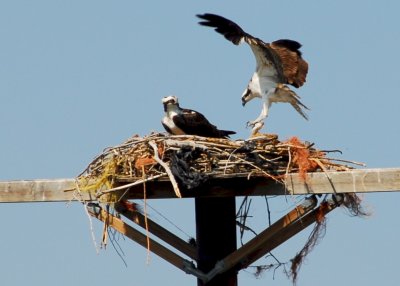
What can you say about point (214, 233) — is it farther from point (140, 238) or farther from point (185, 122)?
point (185, 122)

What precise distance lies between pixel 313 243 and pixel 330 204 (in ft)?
1.24

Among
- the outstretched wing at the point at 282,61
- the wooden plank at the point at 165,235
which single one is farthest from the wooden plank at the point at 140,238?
the outstretched wing at the point at 282,61

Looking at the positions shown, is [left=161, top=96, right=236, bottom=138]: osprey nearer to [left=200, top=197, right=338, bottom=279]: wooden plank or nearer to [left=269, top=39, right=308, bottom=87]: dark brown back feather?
[left=269, top=39, right=308, bottom=87]: dark brown back feather

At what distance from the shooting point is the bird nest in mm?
6979

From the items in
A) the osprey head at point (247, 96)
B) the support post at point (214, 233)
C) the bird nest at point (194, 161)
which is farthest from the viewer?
the osprey head at point (247, 96)

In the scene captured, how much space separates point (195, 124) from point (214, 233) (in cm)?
204

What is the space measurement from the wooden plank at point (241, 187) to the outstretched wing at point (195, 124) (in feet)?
6.07

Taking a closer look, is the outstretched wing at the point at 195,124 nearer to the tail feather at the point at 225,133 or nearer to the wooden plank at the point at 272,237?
the tail feather at the point at 225,133

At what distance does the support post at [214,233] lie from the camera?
7.18 meters

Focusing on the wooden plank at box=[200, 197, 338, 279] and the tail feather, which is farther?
the tail feather

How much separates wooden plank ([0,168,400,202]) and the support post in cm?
A: 20

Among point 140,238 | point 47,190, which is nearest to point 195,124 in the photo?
point 140,238

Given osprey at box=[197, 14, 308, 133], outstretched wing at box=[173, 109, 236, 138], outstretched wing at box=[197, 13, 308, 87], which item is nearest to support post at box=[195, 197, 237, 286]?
outstretched wing at box=[173, 109, 236, 138]

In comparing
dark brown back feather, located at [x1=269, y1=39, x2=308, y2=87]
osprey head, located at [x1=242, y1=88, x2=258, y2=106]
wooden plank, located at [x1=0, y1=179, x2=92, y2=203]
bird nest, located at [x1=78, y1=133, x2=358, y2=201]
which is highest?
dark brown back feather, located at [x1=269, y1=39, x2=308, y2=87]
